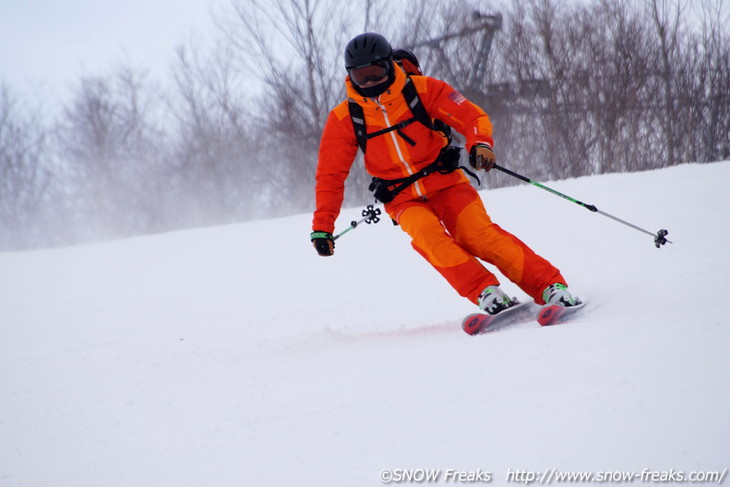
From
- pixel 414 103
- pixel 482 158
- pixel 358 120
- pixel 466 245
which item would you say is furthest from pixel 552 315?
pixel 358 120

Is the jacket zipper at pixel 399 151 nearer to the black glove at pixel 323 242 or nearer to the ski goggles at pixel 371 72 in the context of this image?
the ski goggles at pixel 371 72

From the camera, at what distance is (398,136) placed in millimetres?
3324

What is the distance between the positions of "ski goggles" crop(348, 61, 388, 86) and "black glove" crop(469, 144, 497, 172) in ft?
2.11

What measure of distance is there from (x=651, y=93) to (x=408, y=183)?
9.89 m

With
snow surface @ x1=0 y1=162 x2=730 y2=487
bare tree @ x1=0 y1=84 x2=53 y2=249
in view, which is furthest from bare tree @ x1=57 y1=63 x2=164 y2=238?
snow surface @ x1=0 y1=162 x2=730 y2=487

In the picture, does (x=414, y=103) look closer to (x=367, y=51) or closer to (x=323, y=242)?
(x=367, y=51)

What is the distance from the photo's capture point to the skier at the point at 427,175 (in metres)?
3.20

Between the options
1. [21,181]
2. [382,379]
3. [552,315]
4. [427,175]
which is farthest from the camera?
[21,181]

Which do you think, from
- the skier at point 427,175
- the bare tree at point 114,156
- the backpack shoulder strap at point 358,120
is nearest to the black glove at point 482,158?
the skier at point 427,175

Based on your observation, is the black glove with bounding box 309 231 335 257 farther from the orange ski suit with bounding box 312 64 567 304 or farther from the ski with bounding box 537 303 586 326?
the ski with bounding box 537 303 586 326

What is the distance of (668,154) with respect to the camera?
37.9ft

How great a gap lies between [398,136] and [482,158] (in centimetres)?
50

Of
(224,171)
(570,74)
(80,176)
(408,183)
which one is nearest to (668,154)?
(570,74)

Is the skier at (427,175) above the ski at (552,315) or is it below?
above
